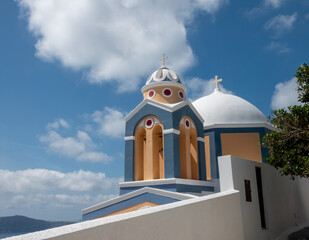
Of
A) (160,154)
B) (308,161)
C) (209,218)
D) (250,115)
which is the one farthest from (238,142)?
(209,218)

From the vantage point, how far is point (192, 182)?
1100 cm

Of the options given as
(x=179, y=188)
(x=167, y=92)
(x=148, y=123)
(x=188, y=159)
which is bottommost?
(x=179, y=188)

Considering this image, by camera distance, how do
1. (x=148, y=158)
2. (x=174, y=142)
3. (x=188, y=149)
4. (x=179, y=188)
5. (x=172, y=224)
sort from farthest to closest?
(x=188, y=149), (x=148, y=158), (x=174, y=142), (x=179, y=188), (x=172, y=224)

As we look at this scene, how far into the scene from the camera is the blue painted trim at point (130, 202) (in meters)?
9.56

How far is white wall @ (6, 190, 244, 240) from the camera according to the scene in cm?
333

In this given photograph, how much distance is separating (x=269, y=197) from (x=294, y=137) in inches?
87.5

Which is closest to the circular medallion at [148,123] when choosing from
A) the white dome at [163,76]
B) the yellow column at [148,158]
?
the yellow column at [148,158]

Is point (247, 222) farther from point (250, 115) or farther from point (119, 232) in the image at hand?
point (250, 115)

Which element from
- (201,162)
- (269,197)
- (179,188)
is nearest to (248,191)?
(269,197)

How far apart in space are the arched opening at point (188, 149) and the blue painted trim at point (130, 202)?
82.1 inches

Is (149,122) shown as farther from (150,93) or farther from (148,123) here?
(150,93)

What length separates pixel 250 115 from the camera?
14.3m

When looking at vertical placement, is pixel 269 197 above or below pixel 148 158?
below

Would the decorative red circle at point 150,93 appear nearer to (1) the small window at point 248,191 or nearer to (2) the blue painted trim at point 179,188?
(2) the blue painted trim at point 179,188
